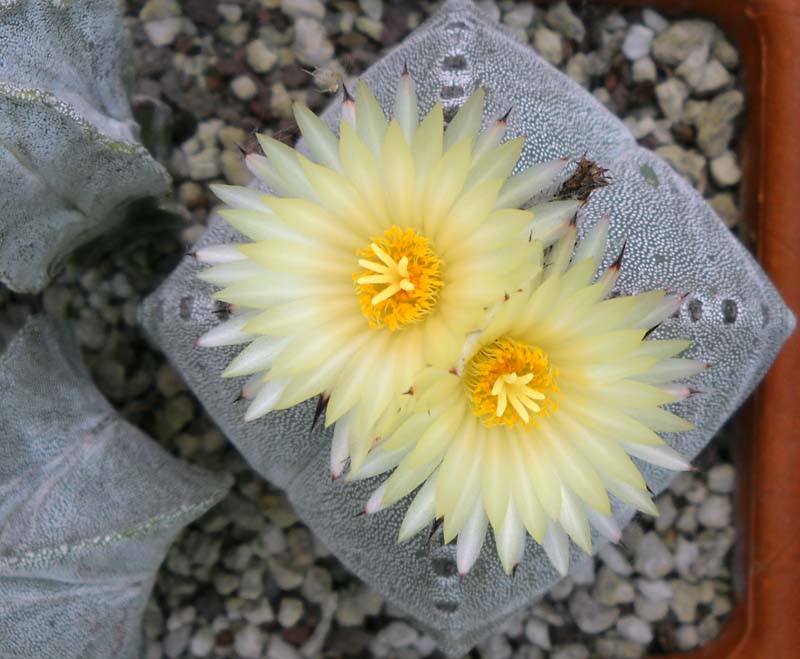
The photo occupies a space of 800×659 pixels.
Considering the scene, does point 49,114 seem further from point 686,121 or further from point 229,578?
point 686,121

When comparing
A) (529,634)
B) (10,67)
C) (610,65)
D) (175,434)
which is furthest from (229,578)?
(610,65)

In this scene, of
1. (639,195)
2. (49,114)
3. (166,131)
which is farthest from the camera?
(166,131)

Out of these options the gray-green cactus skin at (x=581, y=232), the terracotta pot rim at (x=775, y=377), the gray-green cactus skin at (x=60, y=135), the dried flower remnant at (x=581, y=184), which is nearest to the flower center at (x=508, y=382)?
the dried flower remnant at (x=581, y=184)

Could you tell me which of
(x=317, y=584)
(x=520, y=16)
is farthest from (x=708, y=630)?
(x=520, y=16)

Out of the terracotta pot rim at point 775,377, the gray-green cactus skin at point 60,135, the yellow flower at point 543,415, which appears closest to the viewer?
the yellow flower at point 543,415

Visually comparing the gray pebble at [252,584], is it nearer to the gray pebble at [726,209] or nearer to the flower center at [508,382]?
the flower center at [508,382]

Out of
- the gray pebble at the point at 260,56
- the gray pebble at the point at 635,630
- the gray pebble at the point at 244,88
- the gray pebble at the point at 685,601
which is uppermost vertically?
the gray pebble at the point at 260,56

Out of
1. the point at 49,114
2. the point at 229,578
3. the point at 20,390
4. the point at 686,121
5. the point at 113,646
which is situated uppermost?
the point at 49,114

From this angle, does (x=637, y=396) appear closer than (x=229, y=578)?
Yes
